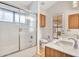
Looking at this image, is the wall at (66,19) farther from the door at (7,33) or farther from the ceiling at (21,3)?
the door at (7,33)

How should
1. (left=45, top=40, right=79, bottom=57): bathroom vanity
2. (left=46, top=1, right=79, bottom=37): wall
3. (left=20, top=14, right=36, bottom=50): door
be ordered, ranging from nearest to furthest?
(left=45, top=40, right=79, bottom=57): bathroom vanity < (left=46, top=1, right=79, bottom=37): wall < (left=20, top=14, right=36, bottom=50): door

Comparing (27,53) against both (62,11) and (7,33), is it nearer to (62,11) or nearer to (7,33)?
(7,33)

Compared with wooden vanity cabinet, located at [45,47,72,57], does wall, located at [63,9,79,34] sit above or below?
above

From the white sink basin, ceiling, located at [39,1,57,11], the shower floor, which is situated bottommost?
the shower floor

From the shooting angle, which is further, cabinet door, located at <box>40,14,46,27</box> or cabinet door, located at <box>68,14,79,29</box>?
cabinet door, located at <box>40,14,46,27</box>

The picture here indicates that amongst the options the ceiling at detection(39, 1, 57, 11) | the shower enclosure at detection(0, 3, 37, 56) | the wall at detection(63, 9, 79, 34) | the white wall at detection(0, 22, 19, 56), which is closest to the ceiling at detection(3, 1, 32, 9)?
the shower enclosure at detection(0, 3, 37, 56)

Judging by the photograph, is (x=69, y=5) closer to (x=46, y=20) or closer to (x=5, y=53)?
(x=46, y=20)

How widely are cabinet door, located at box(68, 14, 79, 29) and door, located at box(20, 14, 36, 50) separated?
0.53 meters

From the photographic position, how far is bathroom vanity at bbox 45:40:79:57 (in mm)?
1248

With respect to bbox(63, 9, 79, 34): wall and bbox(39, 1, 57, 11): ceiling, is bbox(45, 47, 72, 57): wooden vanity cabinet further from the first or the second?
bbox(39, 1, 57, 11): ceiling

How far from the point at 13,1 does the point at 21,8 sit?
0.16 meters

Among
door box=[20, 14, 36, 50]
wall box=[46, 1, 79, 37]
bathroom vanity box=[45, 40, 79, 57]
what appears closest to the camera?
bathroom vanity box=[45, 40, 79, 57]

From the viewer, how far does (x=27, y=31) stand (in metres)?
1.56

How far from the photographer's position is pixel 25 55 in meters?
1.45
